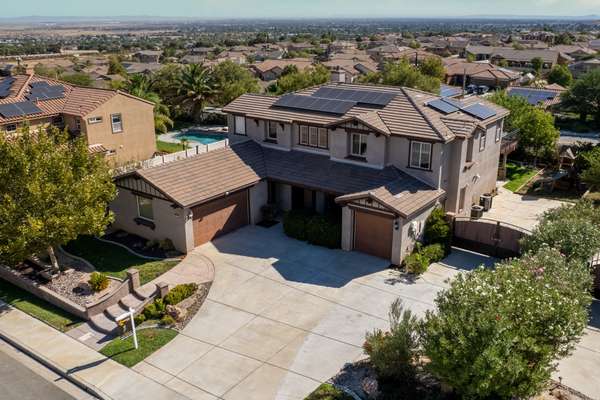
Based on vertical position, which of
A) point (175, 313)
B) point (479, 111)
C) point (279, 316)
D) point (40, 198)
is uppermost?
point (479, 111)

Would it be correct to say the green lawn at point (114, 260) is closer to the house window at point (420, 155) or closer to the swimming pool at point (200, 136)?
the house window at point (420, 155)

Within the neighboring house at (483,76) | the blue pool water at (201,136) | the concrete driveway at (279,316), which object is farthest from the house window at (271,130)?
the neighboring house at (483,76)

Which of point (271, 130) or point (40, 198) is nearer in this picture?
point (40, 198)

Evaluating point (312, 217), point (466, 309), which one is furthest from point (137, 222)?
point (466, 309)

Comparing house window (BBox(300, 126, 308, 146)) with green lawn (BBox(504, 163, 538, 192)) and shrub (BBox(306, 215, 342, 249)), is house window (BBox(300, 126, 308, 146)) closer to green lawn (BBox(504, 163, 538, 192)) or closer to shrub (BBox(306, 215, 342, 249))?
shrub (BBox(306, 215, 342, 249))

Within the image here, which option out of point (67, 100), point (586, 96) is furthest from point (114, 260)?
point (586, 96)

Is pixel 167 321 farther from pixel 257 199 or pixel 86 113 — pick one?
pixel 86 113
